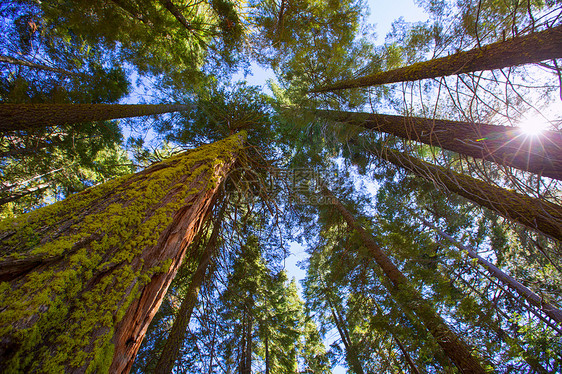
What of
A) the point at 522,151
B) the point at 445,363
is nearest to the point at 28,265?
the point at 522,151

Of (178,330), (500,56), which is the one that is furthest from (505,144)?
(178,330)

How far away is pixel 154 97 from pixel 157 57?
1.26 m

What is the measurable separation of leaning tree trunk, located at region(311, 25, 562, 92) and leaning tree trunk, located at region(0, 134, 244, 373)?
349 centimetres

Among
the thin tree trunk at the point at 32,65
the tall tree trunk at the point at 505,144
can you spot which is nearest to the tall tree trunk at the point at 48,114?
the thin tree trunk at the point at 32,65

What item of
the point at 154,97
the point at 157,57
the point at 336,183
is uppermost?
the point at 157,57

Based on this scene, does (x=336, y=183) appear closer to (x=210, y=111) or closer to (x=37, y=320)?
(x=210, y=111)

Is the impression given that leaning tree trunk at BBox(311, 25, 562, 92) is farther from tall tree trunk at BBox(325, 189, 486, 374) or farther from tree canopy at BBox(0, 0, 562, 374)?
tall tree trunk at BBox(325, 189, 486, 374)

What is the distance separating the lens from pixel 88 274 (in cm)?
93

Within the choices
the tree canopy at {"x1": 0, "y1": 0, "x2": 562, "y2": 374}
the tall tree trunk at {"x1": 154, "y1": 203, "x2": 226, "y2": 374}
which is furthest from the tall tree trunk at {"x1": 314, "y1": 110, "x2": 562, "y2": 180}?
the tall tree trunk at {"x1": 154, "y1": 203, "x2": 226, "y2": 374}

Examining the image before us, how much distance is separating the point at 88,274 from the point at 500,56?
13.7 ft

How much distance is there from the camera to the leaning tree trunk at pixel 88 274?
2.29ft

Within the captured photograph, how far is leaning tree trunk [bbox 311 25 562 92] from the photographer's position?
2090mm

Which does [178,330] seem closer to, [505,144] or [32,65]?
[505,144]

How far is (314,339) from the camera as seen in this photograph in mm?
13062
